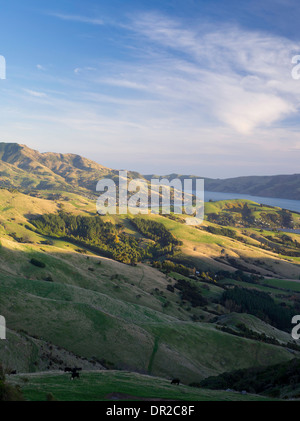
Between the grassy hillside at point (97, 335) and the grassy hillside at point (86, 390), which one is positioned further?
the grassy hillside at point (97, 335)

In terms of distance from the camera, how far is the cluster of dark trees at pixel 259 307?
13275 cm

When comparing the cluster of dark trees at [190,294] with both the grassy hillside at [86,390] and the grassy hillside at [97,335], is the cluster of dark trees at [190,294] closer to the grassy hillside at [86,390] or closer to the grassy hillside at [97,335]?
the grassy hillside at [97,335]

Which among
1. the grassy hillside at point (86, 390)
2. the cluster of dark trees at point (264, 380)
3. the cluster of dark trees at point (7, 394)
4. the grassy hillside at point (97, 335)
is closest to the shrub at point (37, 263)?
the grassy hillside at point (97, 335)

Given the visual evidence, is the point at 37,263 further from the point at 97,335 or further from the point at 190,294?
A: the point at 190,294

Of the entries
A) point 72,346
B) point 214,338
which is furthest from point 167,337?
point 72,346

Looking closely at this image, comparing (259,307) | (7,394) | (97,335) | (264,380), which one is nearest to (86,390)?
(7,394)

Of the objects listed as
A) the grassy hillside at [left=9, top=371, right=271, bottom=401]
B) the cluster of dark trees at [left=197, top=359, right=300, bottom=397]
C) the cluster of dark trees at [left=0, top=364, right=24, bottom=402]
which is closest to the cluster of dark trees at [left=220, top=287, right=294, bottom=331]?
the cluster of dark trees at [left=197, top=359, right=300, bottom=397]

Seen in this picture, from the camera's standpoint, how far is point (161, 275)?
470 feet

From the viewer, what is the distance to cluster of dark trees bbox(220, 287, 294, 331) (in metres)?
133

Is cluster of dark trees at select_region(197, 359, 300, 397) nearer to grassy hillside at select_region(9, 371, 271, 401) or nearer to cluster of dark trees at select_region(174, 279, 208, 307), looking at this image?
grassy hillside at select_region(9, 371, 271, 401)

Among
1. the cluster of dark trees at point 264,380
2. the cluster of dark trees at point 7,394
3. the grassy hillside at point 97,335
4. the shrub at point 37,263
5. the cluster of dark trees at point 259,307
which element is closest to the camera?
the cluster of dark trees at point 7,394

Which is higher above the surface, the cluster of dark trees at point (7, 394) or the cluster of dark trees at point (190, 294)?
the cluster of dark trees at point (7, 394)

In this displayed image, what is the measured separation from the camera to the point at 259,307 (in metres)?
142
